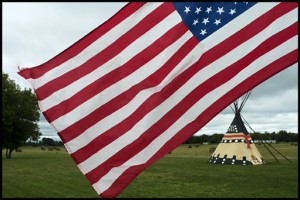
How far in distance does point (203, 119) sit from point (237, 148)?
25.9 meters

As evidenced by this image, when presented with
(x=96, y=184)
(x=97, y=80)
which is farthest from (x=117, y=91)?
(x=96, y=184)

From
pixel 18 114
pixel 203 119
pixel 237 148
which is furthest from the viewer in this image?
pixel 18 114

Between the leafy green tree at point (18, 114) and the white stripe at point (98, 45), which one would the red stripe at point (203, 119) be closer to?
the white stripe at point (98, 45)

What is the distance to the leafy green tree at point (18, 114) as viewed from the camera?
5388cm

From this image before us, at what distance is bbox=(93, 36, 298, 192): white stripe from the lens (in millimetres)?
4023

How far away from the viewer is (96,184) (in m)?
4.03

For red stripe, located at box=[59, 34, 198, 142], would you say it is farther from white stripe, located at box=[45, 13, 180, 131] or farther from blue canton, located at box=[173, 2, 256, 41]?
blue canton, located at box=[173, 2, 256, 41]

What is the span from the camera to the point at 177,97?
414 cm

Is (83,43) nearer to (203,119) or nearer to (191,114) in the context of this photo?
(191,114)

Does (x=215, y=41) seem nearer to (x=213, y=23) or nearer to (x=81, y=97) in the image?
(x=213, y=23)

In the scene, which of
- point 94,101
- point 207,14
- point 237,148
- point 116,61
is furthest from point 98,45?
point 237,148

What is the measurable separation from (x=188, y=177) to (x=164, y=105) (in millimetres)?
16424

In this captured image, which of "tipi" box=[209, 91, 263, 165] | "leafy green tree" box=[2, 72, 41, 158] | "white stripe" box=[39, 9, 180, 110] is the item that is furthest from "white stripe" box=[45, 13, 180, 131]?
"leafy green tree" box=[2, 72, 41, 158]

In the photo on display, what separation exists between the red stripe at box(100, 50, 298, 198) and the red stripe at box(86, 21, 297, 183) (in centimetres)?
13
